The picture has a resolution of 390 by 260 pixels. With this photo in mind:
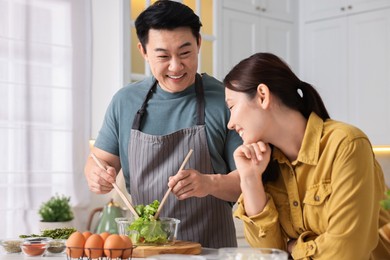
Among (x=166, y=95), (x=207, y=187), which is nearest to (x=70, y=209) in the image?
(x=166, y=95)

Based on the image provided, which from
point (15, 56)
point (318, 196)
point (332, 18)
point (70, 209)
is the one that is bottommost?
point (70, 209)

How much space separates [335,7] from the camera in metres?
4.88

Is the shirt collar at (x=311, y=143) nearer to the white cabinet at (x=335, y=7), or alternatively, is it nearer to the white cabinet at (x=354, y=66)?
the white cabinet at (x=354, y=66)

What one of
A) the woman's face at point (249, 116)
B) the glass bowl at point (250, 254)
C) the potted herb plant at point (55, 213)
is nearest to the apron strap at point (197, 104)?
the woman's face at point (249, 116)

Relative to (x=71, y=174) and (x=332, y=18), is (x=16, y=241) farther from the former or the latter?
(x=332, y=18)

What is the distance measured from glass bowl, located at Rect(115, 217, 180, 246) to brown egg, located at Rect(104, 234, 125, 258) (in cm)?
21

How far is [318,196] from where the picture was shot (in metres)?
1.77

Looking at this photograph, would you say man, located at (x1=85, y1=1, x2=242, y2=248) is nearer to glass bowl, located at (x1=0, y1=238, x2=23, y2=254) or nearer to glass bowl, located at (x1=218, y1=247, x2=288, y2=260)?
glass bowl, located at (x1=0, y1=238, x2=23, y2=254)

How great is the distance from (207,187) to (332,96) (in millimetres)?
3103

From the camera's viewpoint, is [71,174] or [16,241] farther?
[71,174]

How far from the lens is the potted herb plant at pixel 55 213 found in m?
3.66

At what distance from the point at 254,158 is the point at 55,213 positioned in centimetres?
213

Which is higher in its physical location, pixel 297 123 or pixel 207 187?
pixel 297 123

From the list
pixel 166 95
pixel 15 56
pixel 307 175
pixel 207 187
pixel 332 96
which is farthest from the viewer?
pixel 332 96
